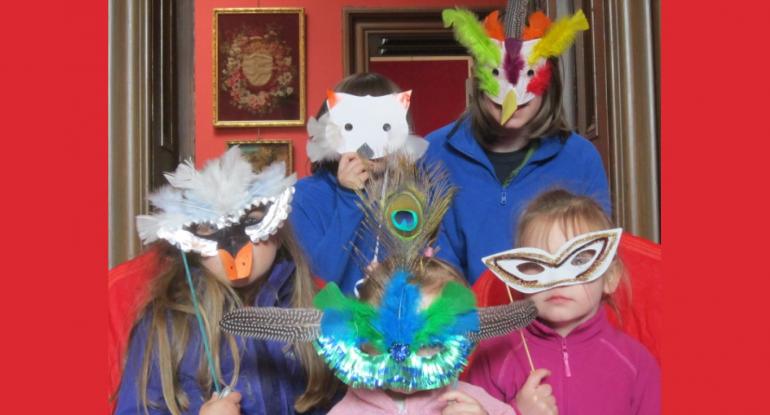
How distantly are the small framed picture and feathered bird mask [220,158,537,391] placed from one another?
3.88ft

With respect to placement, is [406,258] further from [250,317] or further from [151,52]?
[151,52]

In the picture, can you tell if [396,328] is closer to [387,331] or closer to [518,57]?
[387,331]

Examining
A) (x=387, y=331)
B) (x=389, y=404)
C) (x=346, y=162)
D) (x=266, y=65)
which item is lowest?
(x=389, y=404)

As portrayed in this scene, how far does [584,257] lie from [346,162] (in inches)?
18.2

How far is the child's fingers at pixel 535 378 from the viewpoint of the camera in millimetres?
1002

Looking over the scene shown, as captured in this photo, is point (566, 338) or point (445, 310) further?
point (566, 338)

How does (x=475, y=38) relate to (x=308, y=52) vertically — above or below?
below

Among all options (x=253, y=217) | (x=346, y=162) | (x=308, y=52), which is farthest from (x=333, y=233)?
(x=308, y=52)

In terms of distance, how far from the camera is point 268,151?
2.12 m

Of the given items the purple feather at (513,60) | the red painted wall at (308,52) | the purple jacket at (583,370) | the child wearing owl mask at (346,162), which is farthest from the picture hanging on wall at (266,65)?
the purple jacket at (583,370)

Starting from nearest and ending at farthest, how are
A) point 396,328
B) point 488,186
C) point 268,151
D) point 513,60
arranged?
point 396,328
point 513,60
point 488,186
point 268,151

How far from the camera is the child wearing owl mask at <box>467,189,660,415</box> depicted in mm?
990

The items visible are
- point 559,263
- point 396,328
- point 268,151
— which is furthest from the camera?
point 268,151

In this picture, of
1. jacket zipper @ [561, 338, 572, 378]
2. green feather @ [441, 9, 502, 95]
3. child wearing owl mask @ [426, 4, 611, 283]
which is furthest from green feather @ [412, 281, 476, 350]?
green feather @ [441, 9, 502, 95]
